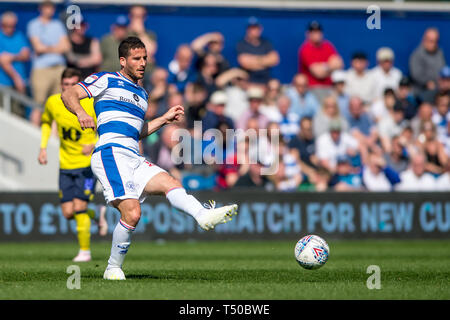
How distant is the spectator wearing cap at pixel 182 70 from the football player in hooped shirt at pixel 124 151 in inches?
381

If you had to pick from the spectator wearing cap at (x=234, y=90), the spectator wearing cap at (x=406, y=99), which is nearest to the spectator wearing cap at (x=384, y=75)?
the spectator wearing cap at (x=406, y=99)

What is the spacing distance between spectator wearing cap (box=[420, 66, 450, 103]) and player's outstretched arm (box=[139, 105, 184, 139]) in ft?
40.6

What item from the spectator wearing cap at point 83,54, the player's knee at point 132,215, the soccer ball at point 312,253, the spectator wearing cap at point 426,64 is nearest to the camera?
the player's knee at point 132,215

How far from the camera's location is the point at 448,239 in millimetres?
16812

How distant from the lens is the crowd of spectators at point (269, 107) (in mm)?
17172

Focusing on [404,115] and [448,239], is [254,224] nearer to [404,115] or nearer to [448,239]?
[448,239]

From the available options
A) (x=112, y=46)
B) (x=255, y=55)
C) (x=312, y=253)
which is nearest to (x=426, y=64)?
(x=255, y=55)

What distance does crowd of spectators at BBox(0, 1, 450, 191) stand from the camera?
1717 centimetres

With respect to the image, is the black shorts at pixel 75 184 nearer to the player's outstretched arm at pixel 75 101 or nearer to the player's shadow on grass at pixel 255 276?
the player's shadow on grass at pixel 255 276

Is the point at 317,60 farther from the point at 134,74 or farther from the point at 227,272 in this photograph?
the point at 134,74

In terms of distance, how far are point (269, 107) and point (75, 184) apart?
739 centimetres

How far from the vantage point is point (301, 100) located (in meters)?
18.9
